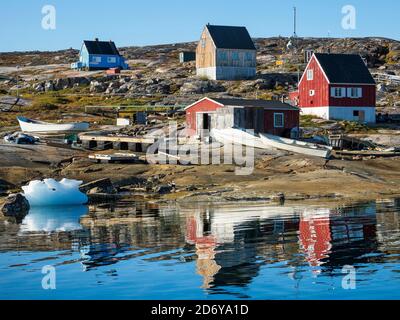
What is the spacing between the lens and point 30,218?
38.0 m

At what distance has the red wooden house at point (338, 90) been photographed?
252 feet

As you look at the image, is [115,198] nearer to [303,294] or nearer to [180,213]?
[180,213]

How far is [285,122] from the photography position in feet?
212

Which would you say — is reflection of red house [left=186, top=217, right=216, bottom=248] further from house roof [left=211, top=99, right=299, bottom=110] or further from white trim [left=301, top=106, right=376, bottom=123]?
white trim [left=301, top=106, right=376, bottom=123]

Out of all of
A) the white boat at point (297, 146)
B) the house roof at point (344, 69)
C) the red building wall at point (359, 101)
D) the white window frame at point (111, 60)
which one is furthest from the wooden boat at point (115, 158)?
the white window frame at point (111, 60)

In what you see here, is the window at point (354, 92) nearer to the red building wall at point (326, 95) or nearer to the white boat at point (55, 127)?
the red building wall at point (326, 95)

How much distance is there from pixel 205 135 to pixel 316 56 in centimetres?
2101

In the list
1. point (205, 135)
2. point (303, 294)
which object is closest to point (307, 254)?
point (303, 294)

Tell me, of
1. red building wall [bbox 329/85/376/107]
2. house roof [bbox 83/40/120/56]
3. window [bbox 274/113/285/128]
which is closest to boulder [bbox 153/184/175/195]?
window [bbox 274/113/285/128]

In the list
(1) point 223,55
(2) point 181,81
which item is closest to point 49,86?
(2) point 181,81

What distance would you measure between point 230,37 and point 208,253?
77.4 meters

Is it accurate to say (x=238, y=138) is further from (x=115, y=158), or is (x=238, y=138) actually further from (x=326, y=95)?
(x=326, y=95)

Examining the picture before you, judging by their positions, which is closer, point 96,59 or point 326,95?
point 326,95
